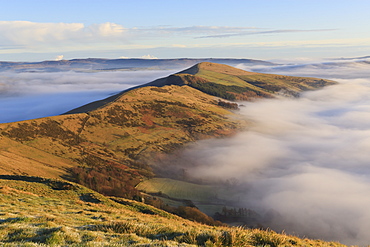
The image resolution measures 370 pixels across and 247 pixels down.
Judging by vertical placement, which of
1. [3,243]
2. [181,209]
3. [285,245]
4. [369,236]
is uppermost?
[3,243]

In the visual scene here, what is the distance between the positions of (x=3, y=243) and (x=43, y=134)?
19822 cm

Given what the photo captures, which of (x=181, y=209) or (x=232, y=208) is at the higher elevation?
(x=181, y=209)

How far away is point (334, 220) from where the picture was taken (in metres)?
170

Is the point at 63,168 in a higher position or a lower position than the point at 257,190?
higher

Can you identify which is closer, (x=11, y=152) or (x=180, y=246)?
(x=180, y=246)

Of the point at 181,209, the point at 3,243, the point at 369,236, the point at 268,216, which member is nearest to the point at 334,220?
the point at 369,236

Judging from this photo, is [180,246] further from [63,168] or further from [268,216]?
[268,216]

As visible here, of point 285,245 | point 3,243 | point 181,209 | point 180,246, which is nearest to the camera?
point 3,243

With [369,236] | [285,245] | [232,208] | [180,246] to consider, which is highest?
[180,246]

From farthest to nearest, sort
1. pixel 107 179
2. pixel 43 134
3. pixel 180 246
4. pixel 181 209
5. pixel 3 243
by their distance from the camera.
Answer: pixel 43 134 → pixel 107 179 → pixel 181 209 → pixel 180 246 → pixel 3 243

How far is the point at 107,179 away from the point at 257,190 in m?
105

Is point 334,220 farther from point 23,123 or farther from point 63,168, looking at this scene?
point 23,123

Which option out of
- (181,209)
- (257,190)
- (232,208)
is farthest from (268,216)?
(181,209)

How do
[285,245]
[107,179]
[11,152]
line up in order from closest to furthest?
1. [285,245]
2. [11,152]
3. [107,179]
